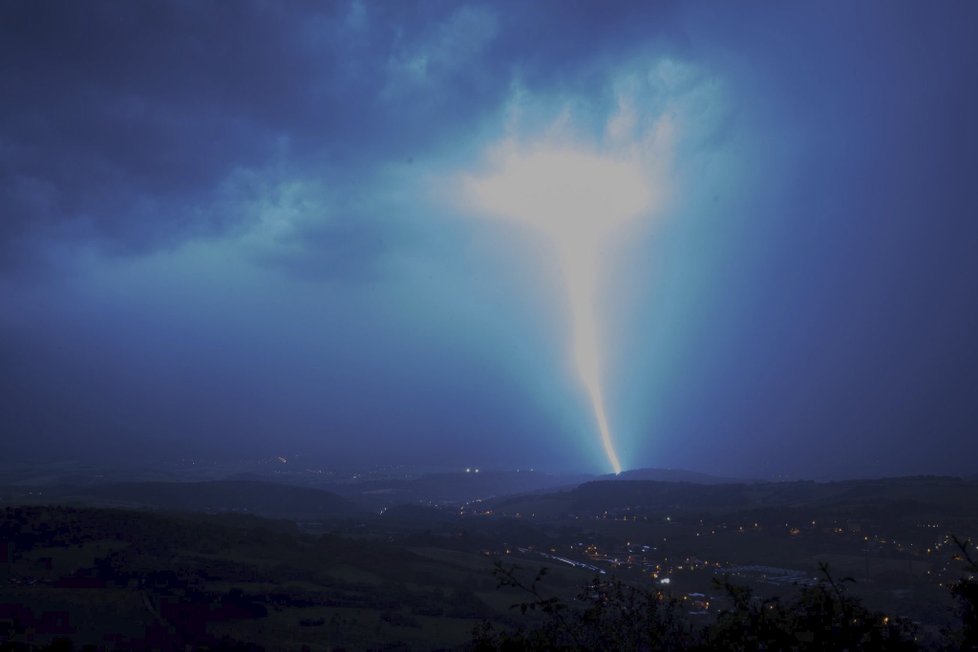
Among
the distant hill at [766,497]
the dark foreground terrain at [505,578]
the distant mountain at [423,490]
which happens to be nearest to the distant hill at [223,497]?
the dark foreground terrain at [505,578]

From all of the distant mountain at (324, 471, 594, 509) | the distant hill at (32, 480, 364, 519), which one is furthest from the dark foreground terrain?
the distant mountain at (324, 471, 594, 509)

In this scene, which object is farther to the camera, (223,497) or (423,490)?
(423,490)

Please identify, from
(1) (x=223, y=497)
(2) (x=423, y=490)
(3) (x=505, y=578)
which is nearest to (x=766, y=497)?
(2) (x=423, y=490)

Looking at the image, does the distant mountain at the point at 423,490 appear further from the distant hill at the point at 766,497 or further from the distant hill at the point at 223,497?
the distant hill at the point at 766,497

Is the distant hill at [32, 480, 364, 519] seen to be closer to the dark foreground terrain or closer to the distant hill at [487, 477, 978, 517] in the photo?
the dark foreground terrain

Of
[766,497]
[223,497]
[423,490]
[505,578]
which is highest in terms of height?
[423,490]

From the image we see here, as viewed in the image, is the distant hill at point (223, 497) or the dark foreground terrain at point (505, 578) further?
the distant hill at point (223, 497)

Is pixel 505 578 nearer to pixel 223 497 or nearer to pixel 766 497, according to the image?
pixel 766 497
